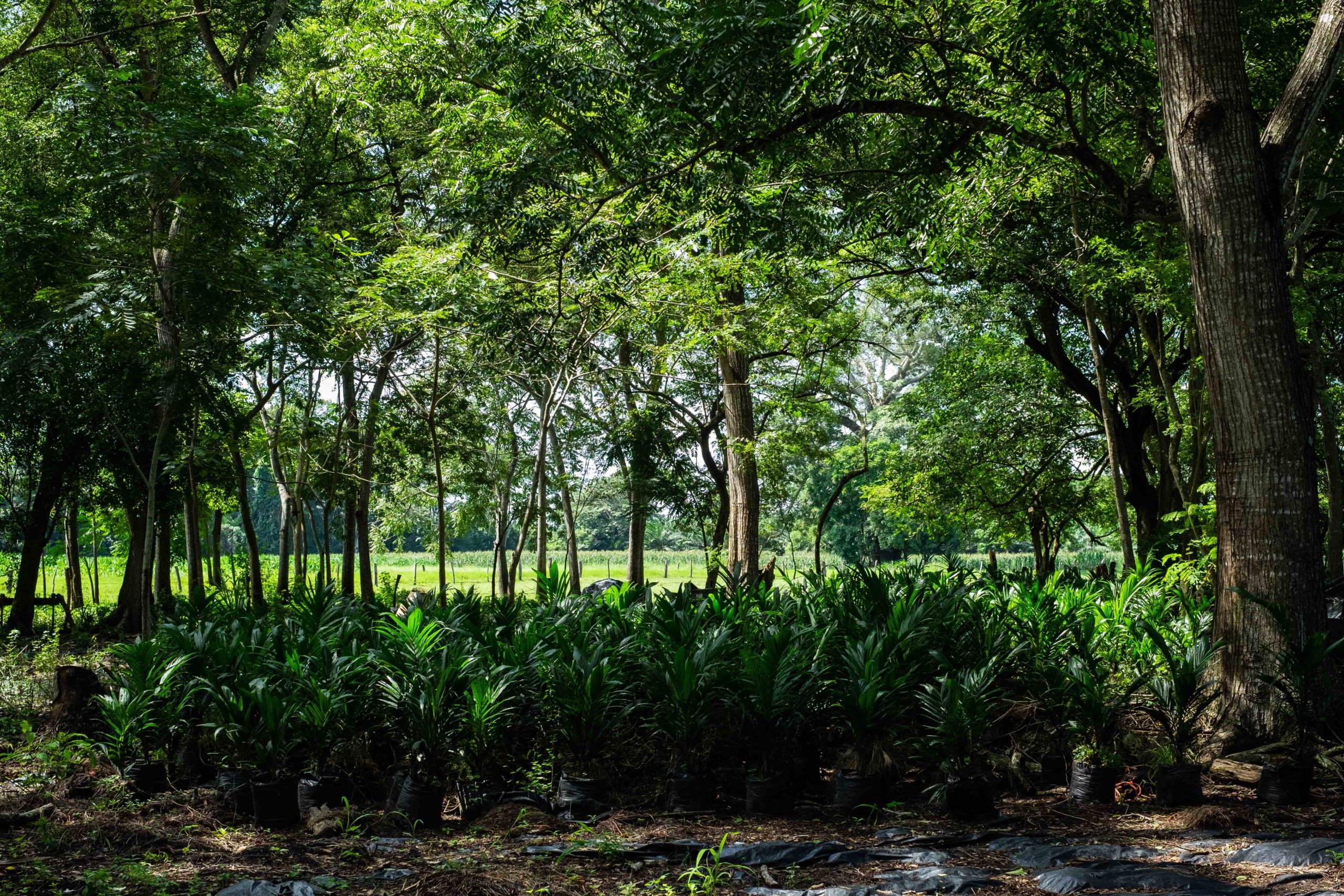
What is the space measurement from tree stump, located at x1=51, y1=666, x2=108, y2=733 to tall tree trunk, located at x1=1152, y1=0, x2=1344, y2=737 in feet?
21.5

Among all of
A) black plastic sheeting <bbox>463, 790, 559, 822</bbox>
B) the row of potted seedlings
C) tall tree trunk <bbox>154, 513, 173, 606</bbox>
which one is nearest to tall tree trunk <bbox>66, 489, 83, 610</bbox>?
tall tree trunk <bbox>154, 513, 173, 606</bbox>

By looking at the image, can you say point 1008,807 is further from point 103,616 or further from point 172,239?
point 103,616

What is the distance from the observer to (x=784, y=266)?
426 inches

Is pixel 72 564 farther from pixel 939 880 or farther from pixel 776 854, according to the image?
pixel 939 880

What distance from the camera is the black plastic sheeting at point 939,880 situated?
3.36 meters

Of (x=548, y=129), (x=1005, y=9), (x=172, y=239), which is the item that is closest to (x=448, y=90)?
(x=548, y=129)

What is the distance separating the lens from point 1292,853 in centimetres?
350

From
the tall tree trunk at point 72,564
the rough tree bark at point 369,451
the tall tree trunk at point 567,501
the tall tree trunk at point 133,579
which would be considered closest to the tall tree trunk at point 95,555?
the tall tree trunk at point 72,564

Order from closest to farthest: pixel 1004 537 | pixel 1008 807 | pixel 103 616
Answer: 1. pixel 1008 807
2. pixel 103 616
3. pixel 1004 537

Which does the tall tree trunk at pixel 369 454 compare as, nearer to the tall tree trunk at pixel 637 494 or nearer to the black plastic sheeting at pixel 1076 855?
the tall tree trunk at pixel 637 494

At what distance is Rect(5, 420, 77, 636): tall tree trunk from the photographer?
498 inches

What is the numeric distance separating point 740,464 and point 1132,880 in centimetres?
905

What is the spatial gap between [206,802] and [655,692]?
222 centimetres

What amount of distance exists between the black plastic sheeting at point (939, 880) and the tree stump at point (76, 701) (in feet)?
16.0
